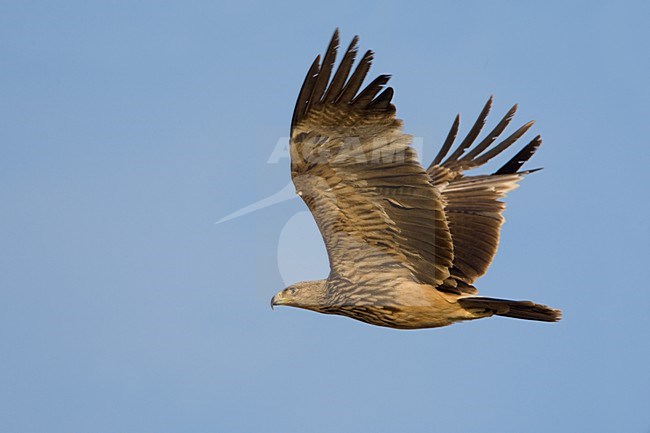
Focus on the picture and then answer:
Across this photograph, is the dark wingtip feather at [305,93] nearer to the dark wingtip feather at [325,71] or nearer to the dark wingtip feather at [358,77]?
the dark wingtip feather at [325,71]

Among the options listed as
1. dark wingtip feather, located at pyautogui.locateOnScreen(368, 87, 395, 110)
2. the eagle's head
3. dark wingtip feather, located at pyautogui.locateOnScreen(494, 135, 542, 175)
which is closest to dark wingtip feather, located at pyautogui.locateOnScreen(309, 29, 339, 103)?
dark wingtip feather, located at pyautogui.locateOnScreen(368, 87, 395, 110)

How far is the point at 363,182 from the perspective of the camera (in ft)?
29.0

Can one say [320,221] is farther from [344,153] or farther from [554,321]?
[554,321]

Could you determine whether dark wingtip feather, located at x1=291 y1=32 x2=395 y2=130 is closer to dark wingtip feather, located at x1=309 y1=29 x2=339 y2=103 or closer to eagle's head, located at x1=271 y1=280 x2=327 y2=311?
dark wingtip feather, located at x1=309 y1=29 x2=339 y2=103

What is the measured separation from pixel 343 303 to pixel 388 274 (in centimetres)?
57

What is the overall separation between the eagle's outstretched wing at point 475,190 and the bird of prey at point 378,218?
1 centimetres

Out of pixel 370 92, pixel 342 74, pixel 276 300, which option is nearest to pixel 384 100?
pixel 370 92

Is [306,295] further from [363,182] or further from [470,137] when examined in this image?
[470,137]

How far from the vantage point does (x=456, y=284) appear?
9.84m

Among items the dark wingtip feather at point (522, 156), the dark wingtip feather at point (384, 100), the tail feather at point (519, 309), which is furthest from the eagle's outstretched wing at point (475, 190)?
the dark wingtip feather at point (384, 100)

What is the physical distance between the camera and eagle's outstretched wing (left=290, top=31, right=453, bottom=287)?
27.4 feet

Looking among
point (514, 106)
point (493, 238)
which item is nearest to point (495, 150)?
point (514, 106)

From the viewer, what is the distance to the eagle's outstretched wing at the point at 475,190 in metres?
10.3

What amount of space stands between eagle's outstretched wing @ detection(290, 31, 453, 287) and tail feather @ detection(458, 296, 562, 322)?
0.44 m
